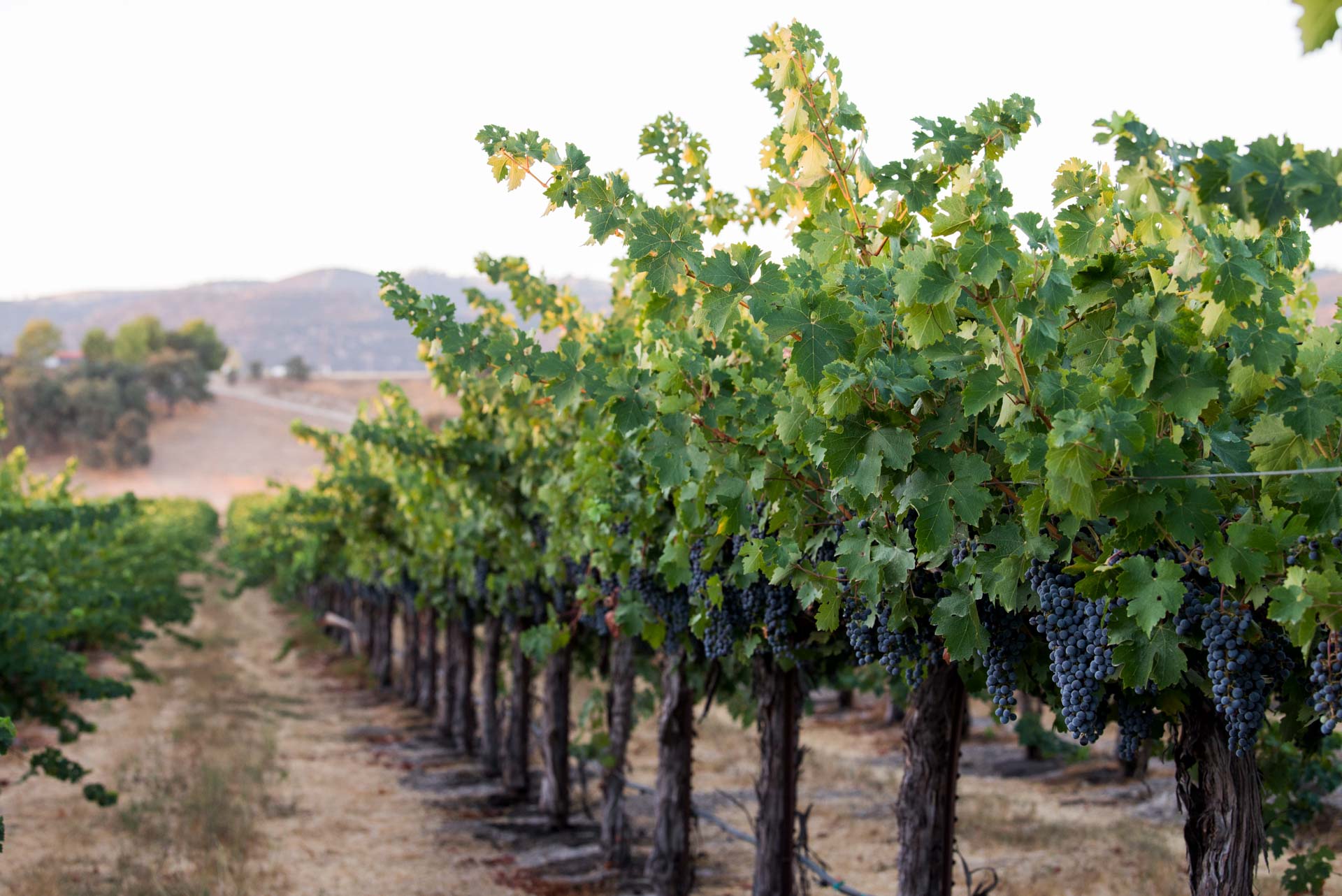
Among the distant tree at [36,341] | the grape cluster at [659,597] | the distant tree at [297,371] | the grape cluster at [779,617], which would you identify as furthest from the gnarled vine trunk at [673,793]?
the distant tree at [297,371]

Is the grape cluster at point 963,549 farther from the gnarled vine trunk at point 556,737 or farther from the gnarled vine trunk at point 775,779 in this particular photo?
the gnarled vine trunk at point 556,737

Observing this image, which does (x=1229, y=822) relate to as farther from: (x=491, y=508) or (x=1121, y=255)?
(x=491, y=508)

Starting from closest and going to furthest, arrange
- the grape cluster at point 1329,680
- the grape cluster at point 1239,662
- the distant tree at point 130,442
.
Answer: the grape cluster at point 1329,680 < the grape cluster at point 1239,662 < the distant tree at point 130,442

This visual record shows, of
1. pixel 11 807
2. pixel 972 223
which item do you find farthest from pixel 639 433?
pixel 11 807

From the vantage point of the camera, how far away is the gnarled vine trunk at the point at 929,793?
605cm

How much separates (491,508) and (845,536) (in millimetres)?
8411

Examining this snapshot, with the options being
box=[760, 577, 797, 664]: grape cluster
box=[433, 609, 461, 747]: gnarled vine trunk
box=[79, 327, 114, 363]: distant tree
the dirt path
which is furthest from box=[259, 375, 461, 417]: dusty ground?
box=[760, 577, 797, 664]: grape cluster

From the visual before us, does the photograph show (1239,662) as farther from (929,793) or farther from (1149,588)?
(929,793)

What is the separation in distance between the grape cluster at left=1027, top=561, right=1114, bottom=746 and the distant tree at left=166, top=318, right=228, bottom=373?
130m

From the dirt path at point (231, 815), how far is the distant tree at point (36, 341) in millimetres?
101696

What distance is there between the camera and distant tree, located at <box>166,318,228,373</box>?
125375 millimetres

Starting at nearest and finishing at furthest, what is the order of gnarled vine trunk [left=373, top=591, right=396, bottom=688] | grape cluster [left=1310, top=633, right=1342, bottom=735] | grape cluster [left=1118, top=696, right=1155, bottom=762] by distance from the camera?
grape cluster [left=1310, top=633, right=1342, bottom=735], grape cluster [left=1118, top=696, right=1155, bottom=762], gnarled vine trunk [left=373, top=591, right=396, bottom=688]

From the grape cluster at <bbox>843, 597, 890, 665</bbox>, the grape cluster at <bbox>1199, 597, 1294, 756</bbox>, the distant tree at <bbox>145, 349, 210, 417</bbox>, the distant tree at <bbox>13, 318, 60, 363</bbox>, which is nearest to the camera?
the grape cluster at <bbox>1199, 597, 1294, 756</bbox>

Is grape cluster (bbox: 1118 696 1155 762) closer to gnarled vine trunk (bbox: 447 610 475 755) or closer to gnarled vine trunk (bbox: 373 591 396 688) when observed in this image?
gnarled vine trunk (bbox: 447 610 475 755)
